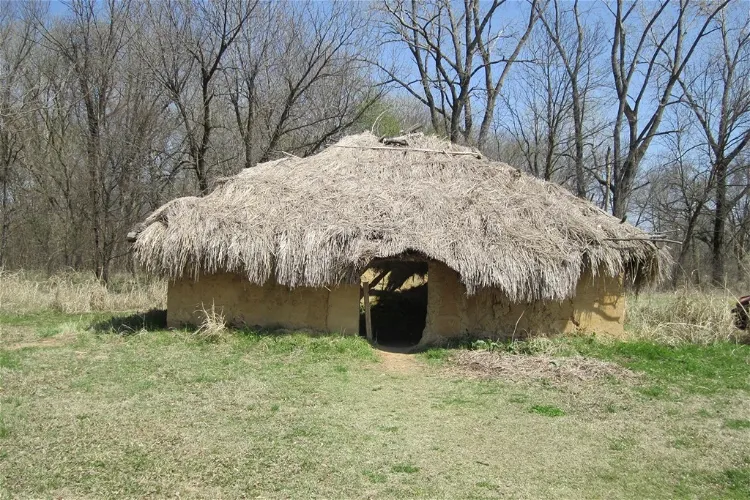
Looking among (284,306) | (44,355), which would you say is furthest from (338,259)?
(44,355)

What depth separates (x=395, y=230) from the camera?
10414 mm

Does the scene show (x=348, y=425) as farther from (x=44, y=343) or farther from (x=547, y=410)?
(x=44, y=343)

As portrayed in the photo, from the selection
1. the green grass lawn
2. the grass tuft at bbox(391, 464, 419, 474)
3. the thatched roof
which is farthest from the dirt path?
the grass tuft at bbox(391, 464, 419, 474)

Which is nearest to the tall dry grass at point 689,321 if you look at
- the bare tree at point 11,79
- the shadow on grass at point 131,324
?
the shadow on grass at point 131,324

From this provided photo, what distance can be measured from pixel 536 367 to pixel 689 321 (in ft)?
14.6

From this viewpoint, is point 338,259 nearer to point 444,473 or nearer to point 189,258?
point 189,258

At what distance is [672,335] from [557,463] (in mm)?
6846

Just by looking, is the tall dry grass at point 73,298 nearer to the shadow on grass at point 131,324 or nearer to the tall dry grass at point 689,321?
the shadow on grass at point 131,324

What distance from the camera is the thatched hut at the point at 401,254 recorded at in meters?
10.1

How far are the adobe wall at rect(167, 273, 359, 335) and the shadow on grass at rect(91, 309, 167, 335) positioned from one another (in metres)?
0.43

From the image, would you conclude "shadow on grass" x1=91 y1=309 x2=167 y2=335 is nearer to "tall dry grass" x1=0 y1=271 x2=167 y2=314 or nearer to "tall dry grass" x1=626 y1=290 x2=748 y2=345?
"tall dry grass" x1=0 y1=271 x2=167 y2=314

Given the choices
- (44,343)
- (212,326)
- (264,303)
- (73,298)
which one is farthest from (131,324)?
(73,298)

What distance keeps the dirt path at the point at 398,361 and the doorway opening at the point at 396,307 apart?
1.58 meters

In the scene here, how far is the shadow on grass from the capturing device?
1112 centimetres
